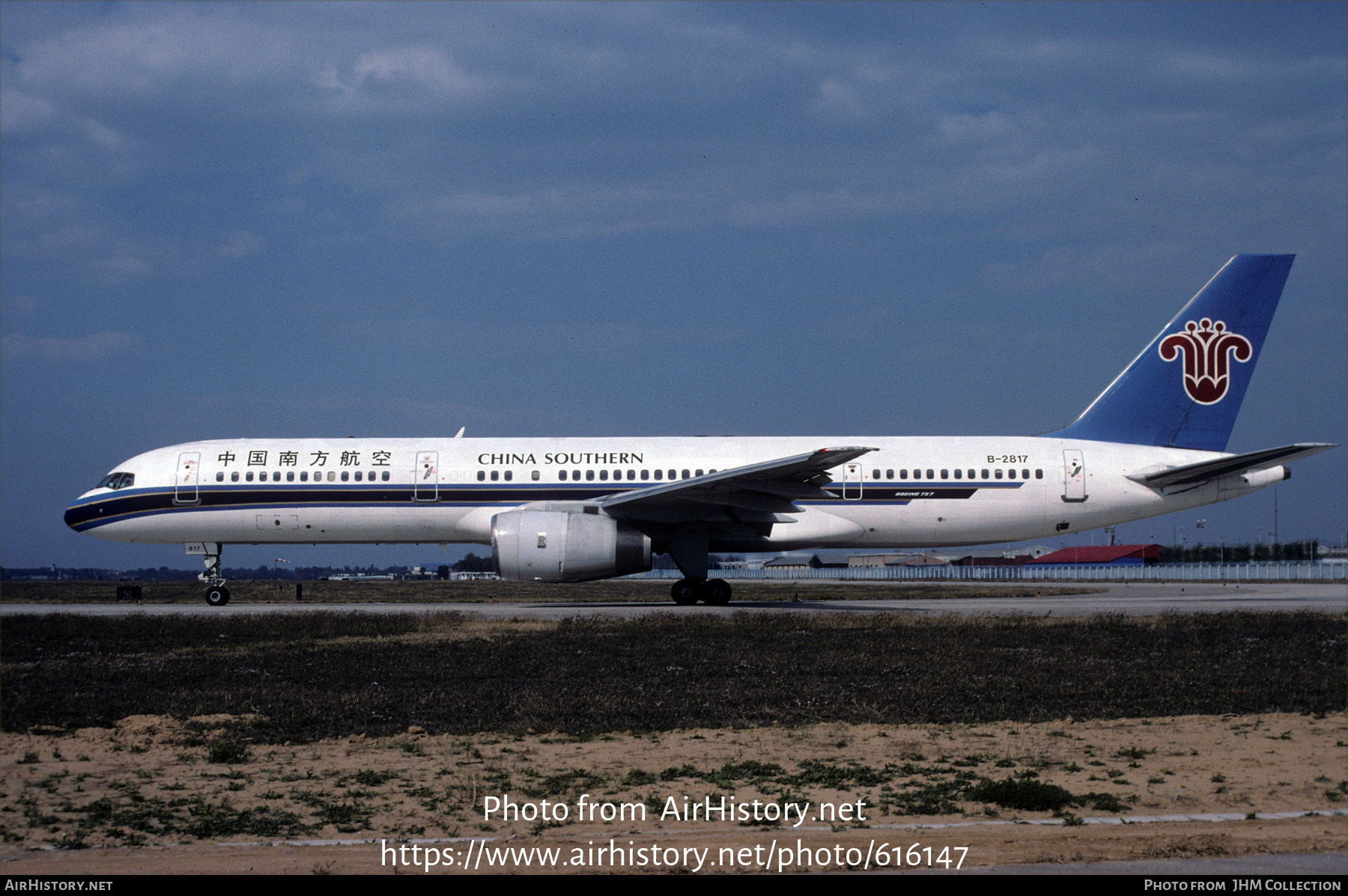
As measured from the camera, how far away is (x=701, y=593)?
22453 mm

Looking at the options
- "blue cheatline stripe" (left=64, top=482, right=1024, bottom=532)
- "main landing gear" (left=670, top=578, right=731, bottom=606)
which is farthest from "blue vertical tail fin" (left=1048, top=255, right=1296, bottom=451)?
"main landing gear" (left=670, top=578, right=731, bottom=606)

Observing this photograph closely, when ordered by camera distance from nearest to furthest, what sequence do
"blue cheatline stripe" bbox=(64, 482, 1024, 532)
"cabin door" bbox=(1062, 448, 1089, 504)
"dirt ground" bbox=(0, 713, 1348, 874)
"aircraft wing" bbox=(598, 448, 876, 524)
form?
"dirt ground" bbox=(0, 713, 1348, 874) < "aircraft wing" bbox=(598, 448, 876, 524) < "blue cheatline stripe" bbox=(64, 482, 1024, 532) < "cabin door" bbox=(1062, 448, 1089, 504)

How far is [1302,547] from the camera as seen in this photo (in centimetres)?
5519

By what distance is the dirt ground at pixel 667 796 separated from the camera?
5.26 m

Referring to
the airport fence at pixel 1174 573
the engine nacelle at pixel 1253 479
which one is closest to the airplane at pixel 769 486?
the engine nacelle at pixel 1253 479

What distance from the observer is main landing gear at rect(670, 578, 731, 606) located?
73.3 ft

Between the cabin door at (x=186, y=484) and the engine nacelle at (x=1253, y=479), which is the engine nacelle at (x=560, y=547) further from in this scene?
the engine nacelle at (x=1253, y=479)

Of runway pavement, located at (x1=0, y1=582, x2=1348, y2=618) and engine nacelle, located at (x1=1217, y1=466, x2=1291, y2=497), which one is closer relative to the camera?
runway pavement, located at (x1=0, y1=582, x2=1348, y2=618)

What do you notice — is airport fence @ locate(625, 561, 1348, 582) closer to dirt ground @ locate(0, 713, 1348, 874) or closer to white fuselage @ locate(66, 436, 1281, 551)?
white fuselage @ locate(66, 436, 1281, 551)

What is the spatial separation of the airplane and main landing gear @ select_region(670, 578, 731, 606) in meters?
0.04

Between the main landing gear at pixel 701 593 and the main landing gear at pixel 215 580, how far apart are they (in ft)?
34.7

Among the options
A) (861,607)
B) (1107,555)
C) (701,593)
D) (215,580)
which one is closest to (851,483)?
(861,607)

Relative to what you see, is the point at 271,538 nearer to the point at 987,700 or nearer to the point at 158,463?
the point at 158,463

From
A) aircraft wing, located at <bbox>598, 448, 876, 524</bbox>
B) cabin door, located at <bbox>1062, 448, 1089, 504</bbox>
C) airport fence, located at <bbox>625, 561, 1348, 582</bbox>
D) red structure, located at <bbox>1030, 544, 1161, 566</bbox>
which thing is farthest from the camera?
red structure, located at <bbox>1030, 544, 1161, 566</bbox>
